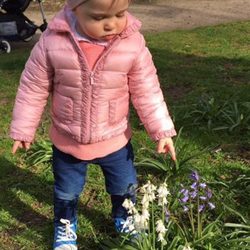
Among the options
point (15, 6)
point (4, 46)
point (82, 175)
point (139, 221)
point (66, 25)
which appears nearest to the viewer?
point (139, 221)

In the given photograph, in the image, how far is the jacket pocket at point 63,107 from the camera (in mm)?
2891

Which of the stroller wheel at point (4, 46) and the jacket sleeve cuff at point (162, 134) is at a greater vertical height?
the jacket sleeve cuff at point (162, 134)

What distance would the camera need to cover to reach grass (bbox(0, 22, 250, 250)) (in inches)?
143

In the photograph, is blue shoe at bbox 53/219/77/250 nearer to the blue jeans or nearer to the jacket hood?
the blue jeans

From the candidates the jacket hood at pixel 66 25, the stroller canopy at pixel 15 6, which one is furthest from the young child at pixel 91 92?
the stroller canopy at pixel 15 6

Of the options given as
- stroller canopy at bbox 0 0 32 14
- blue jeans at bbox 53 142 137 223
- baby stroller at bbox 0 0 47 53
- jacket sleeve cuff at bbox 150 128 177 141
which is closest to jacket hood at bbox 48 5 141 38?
jacket sleeve cuff at bbox 150 128 177 141

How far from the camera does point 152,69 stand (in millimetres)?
2930

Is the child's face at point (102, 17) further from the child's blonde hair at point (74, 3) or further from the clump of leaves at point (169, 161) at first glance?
the clump of leaves at point (169, 161)

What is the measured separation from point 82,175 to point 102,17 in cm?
98

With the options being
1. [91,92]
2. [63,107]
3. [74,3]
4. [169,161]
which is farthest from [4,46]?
[74,3]

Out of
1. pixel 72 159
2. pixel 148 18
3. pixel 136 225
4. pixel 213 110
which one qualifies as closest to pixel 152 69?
pixel 72 159

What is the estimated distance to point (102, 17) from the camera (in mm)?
2627

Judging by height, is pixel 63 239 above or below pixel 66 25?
below

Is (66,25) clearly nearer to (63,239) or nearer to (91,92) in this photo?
(91,92)
